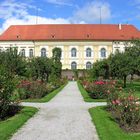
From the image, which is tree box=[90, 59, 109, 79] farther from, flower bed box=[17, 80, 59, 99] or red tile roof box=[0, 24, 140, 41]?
red tile roof box=[0, 24, 140, 41]

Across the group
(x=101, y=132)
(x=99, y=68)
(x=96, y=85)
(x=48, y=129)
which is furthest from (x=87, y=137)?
(x=99, y=68)

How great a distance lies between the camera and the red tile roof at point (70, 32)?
8762cm

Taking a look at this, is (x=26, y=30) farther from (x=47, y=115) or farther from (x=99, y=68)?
(x=47, y=115)

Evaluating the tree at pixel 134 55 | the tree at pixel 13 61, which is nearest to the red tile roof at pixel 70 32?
the tree at pixel 13 61

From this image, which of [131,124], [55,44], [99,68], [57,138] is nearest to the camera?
[57,138]

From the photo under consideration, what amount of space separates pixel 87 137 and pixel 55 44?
7767 centimetres

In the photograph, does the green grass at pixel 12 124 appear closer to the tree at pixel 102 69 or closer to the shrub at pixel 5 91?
the shrub at pixel 5 91

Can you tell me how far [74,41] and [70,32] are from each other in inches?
105

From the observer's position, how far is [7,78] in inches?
608

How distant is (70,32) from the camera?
89062 mm

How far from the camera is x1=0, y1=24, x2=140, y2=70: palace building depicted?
87.5 m

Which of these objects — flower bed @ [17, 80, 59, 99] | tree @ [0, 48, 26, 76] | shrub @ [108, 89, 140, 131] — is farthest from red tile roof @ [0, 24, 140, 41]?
shrub @ [108, 89, 140, 131]

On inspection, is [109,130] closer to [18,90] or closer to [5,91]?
[5,91]

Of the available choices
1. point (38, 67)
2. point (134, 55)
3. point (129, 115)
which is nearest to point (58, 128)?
point (129, 115)
